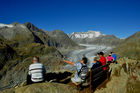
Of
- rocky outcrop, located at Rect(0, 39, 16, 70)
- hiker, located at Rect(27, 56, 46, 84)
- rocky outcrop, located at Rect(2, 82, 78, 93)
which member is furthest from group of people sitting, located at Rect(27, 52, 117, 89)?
rocky outcrop, located at Rect(0, 39, 16, 70)

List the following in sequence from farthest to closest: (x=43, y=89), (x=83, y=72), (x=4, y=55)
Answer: (x=4, y=55) < (x=83, y=72) < (x=43, y=89)

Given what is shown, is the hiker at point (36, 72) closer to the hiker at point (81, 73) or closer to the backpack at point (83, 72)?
the hiker at point (81, 73)

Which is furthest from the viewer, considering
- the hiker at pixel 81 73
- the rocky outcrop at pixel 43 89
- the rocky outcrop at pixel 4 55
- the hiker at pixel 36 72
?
the rocky outcrop at pixel 4 55

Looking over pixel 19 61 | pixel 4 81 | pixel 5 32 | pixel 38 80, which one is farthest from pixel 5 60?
pixel 5 32

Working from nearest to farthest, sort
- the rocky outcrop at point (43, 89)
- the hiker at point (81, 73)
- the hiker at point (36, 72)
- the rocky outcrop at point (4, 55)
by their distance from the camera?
the rocky outcrop at point (43, 89) < the hiker at point (36, 72) < the hiker at point (81, 73) < the rocky outcrop at point (4, 55)

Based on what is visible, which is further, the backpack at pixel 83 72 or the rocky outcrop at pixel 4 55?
the rocky outcrop at pixel 4 55

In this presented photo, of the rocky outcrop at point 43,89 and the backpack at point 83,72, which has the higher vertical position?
the backpack at point 83,72

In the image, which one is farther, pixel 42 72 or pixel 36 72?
pixel 42 72

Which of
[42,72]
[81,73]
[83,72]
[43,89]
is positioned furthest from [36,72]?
[83,72]

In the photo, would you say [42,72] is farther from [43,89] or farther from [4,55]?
[4,55]

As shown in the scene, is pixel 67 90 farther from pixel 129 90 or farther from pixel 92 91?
pixel 129 90

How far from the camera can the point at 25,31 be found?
6156 inches

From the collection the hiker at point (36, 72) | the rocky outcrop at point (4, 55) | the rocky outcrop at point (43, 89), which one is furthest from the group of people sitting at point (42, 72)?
the rocky outcrop at point (4, 55)

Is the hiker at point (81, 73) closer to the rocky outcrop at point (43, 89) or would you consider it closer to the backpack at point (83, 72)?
the backpack at point (83, 72)
